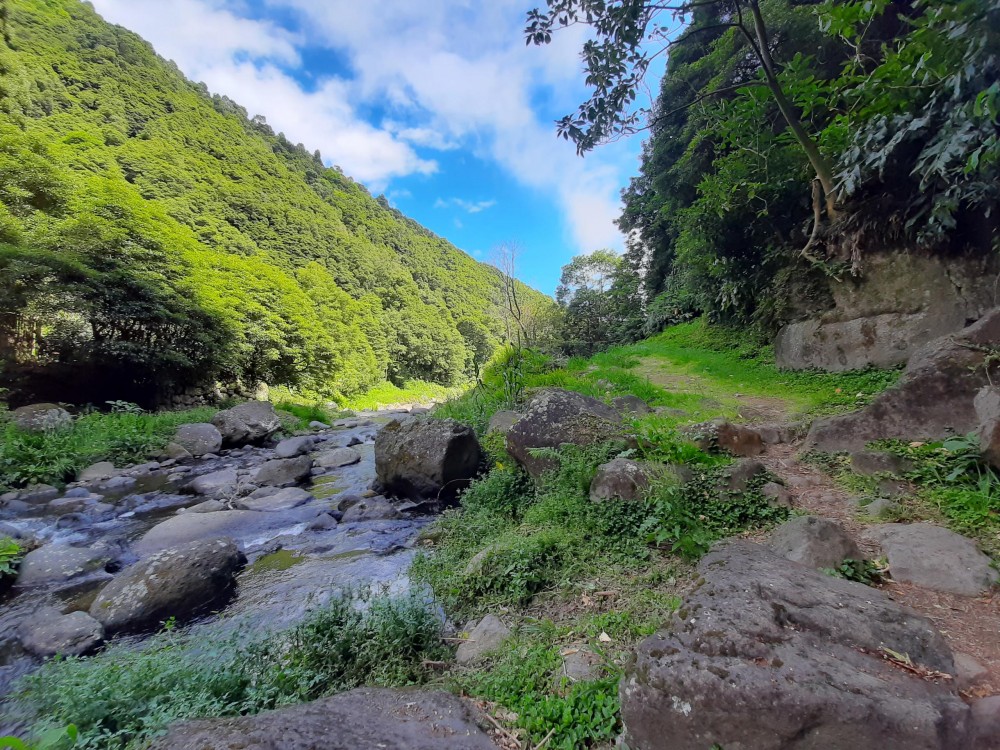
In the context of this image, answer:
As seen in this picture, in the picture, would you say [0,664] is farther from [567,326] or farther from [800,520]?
[567,326]

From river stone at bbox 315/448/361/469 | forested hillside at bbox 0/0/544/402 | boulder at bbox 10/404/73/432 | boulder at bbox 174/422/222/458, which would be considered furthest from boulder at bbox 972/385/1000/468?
boulder at bbox 10/404/73/432

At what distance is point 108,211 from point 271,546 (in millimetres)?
18036

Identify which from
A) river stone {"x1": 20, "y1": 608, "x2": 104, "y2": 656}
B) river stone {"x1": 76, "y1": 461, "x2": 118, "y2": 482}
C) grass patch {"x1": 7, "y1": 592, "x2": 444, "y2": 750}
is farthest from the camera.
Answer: river stone {"x1": 76, "y1": 461, "x2": 118, "y2": 482}

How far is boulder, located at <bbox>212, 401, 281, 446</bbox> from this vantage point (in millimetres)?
13211

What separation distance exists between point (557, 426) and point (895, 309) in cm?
630

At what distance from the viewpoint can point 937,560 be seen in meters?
2.67

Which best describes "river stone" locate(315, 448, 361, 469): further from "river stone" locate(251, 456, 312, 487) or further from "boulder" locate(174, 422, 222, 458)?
"boulder" locate(174, 422, 222, 458)

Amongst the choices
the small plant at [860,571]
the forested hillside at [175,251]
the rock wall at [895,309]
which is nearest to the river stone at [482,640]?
the small plant at [860,571]

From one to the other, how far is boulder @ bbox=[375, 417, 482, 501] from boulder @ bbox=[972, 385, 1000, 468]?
19.4 ft

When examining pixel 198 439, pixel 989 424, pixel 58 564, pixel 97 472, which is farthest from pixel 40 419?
pixel 989 424

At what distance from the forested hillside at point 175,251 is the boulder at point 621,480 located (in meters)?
12.2

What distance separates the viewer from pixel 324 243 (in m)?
47.7

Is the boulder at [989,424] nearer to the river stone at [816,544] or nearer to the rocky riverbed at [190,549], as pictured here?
the river stone at [816,544]

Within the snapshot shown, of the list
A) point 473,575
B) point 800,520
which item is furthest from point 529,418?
point 800,520
